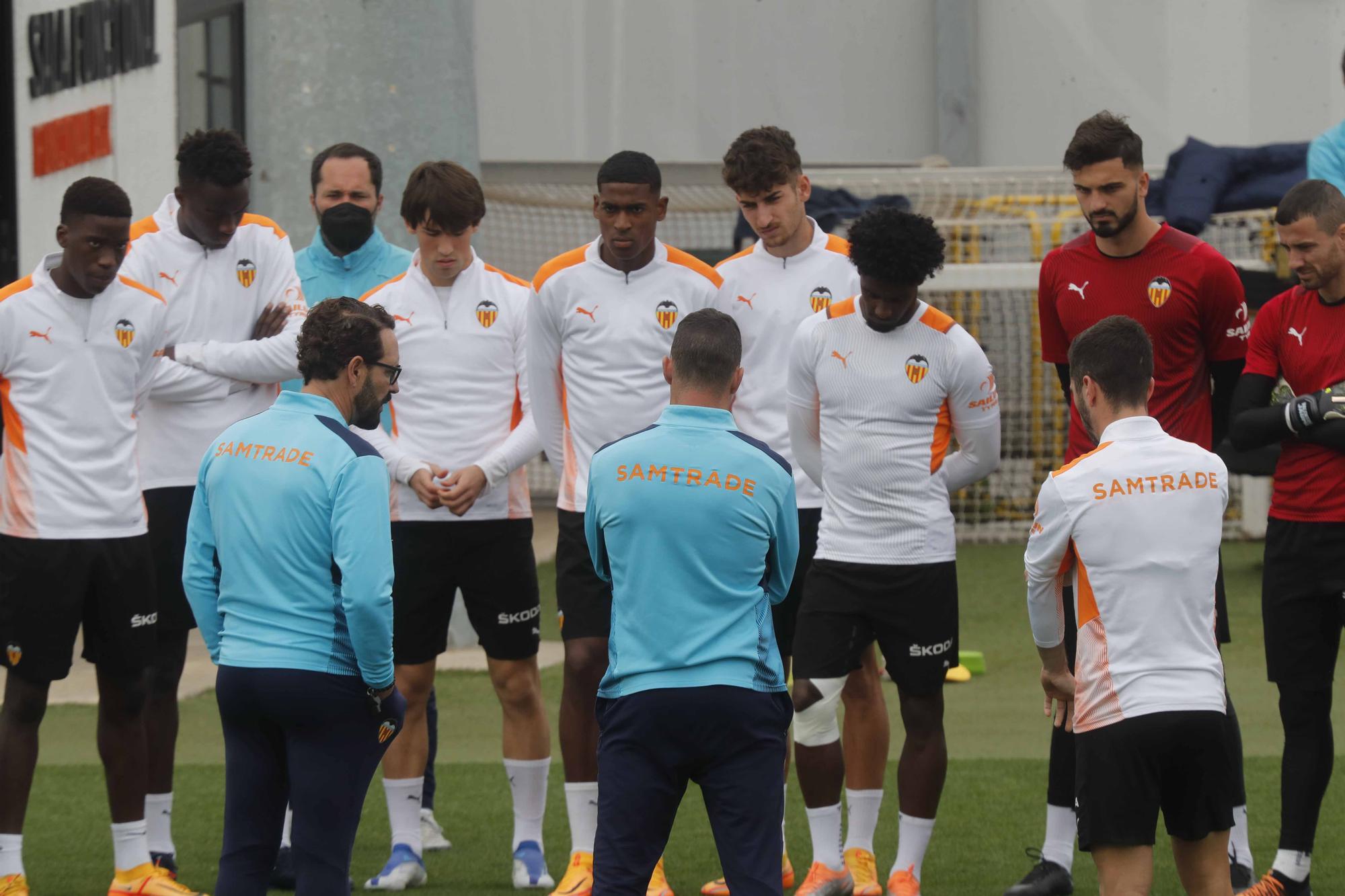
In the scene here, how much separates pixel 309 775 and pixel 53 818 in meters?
2.89

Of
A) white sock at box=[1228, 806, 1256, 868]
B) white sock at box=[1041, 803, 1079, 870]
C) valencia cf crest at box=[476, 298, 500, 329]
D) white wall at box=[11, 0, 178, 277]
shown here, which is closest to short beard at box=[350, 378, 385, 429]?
valencia cf crest at box=[476, 298, 500, 329]

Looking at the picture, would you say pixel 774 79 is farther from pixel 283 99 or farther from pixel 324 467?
pixel 324 467

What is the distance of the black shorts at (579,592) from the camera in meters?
5.48

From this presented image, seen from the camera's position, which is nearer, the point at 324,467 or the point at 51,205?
the point at 324,467

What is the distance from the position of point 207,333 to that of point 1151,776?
11.2ft

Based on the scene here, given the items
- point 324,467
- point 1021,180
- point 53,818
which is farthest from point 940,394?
point 1021,180

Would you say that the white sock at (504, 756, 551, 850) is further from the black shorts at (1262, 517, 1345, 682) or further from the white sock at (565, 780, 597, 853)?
the black shorts at (1262, 517, 1345, 682)

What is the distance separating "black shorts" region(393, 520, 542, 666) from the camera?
5.67 metres

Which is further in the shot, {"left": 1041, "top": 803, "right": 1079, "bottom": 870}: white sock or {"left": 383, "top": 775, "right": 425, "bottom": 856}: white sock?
{"left": 383, "top": 775, "right": 425, "bottom": 856}: white sock

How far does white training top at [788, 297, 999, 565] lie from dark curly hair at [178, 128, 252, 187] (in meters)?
1.90

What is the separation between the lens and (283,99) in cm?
950

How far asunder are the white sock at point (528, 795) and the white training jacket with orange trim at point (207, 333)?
1.40 meters

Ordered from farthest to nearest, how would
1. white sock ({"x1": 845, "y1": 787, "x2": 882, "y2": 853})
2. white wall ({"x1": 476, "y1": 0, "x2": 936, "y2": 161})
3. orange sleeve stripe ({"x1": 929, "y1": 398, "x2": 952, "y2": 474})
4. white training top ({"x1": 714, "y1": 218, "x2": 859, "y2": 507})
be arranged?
white wall ({"x1": 476, "y1": 0, "x2": 936, "y2": 161}) → white training top ({"x1": 714, "y1": 218, "x2": 859, "y2": 507}) → white sock ({"x1": 845, "y1": 787, "x2": 882, "y2": 853}) → orange sleeve stripe ({"x1": 929, "y1": 398, "x2": 952, "y2": 474})

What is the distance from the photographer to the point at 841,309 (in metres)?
5.35
